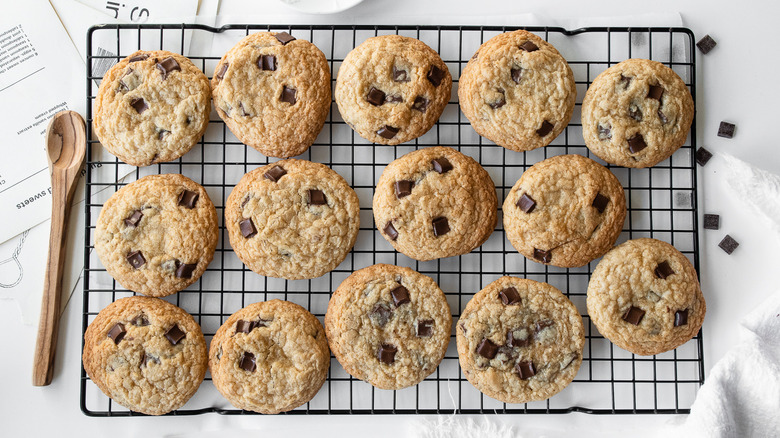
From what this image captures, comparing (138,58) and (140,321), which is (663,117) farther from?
(140,321)

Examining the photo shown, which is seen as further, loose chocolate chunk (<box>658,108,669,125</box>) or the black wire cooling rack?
the black wire cooling rack

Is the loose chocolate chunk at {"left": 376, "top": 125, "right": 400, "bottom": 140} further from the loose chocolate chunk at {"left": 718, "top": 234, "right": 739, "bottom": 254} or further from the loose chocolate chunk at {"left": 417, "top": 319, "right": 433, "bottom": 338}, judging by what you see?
the loose chocolate chunk at {"left": 718, "top": 234, "right": 739, "bottom": 254}

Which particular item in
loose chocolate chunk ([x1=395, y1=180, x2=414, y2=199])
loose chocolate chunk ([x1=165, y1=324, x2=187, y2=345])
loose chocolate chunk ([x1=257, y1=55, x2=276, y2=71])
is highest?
loose chocolate chunk ([x1=257, y1=55, x2=276, y2=71])

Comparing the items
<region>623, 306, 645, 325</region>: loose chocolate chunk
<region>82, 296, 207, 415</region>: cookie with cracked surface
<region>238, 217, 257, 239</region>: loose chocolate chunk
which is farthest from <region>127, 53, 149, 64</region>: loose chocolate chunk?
<region>623, 306, 645, 325</region>: loose chocolate chunk

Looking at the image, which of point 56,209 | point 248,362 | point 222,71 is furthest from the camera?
point 56,209

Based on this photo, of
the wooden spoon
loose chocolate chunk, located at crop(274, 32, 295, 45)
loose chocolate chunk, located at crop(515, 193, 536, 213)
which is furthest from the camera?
the wooden spoon

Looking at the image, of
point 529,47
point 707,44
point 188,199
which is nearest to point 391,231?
point 188,199
